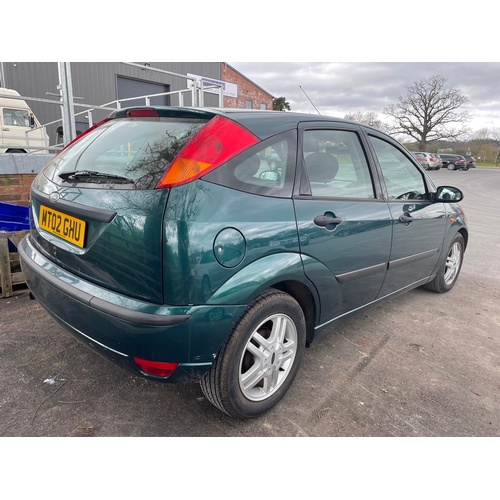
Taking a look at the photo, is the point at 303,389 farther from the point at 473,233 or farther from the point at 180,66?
the point at 180,66

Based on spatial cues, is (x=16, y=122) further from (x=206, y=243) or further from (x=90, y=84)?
(x=206, y=243)

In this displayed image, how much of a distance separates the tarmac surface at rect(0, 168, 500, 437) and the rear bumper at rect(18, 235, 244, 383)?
0.47 metres

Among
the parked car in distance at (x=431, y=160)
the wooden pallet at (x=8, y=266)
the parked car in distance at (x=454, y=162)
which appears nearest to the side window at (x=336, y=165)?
the wooden pallet at (x=8, y=266)

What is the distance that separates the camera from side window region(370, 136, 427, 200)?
2.91 metres

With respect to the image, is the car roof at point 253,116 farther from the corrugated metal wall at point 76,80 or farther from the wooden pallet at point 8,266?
the corrugated metal wall at point 76,80

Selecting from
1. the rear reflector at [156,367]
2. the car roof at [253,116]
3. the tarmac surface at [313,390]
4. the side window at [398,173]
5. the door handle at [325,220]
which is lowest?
the tarmac surface at [313,390]

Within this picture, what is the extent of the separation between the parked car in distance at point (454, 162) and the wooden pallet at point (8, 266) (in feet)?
139

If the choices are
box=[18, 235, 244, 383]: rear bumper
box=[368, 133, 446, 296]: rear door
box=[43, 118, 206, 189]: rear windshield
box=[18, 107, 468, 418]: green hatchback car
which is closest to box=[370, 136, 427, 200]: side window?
box=[368, 133, 446, 296]: rear door

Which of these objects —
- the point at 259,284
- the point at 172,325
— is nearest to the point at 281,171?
the point at 259,284

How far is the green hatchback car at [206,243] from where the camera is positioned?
167 centimetres

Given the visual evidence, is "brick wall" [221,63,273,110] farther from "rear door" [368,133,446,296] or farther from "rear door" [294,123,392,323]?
"rear door" [294,123,392,323]

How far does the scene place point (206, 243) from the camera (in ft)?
5.46

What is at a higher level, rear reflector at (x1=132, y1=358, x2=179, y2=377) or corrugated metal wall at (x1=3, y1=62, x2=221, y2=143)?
corrugated metal wall at (x1=3, y1=62, x2=221, y2=143)

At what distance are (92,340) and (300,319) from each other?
1114 millimetres
